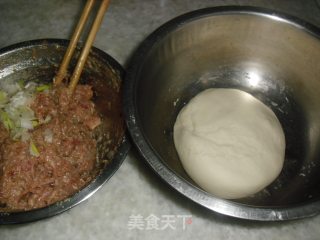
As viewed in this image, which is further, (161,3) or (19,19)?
(161,3)

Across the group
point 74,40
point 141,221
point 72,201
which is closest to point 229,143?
point 141,221

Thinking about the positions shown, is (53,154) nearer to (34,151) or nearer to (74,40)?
(34,151)

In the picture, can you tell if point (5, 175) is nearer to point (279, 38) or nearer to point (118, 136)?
point (118, 136)

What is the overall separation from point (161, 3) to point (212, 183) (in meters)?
1.53

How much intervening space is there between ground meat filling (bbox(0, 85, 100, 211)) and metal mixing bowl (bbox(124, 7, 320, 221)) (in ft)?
1.14

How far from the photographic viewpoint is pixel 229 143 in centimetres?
148

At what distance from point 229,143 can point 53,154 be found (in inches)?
32.7

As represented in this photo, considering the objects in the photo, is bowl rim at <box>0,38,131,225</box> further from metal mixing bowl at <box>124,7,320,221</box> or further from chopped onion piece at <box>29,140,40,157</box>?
chopped onion piece at <box>29,140,40,157</box>

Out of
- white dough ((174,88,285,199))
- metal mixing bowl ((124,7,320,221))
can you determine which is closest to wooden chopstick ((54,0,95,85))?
metal mixing bowl ((124,7,320,221))

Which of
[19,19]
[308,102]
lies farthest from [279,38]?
[19,19]

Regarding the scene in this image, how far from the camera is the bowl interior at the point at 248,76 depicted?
58.2 inches

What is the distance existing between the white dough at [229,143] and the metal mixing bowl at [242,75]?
8 centimetres

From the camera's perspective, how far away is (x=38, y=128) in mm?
1481

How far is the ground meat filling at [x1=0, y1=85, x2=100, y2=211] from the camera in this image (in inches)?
52.6
